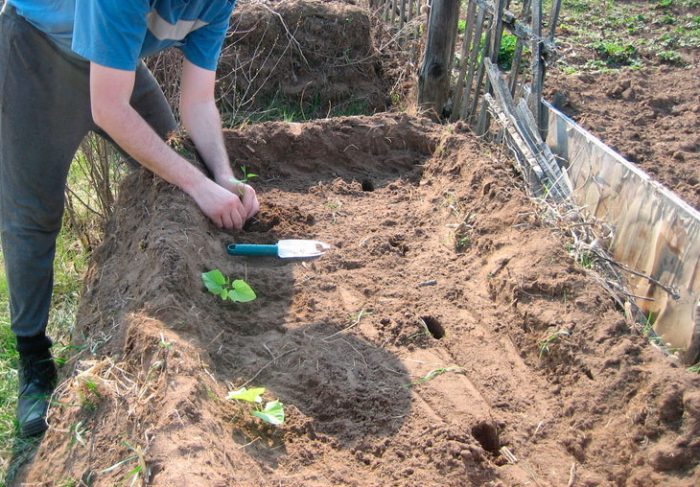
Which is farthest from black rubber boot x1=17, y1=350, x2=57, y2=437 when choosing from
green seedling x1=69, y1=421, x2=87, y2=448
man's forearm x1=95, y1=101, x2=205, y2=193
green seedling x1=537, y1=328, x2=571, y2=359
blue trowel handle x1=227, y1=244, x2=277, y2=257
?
green seedling x1=537, y1=328, x2=571, y2=359

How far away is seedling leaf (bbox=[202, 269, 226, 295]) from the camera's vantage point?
291 centimetres

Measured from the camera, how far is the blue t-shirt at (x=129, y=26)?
2.33m

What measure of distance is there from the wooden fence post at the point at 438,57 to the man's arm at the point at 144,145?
251cm

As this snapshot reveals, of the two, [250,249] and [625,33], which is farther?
[625,33]

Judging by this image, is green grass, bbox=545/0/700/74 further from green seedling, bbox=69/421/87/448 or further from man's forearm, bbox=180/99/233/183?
green seedling, bbox=69/421/87/448

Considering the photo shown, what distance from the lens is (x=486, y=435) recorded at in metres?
2.47

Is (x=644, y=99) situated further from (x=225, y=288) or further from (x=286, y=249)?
(x=225, y=288)

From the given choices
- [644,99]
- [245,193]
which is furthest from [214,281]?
[644,99]

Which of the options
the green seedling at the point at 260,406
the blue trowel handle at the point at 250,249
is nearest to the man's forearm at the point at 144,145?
the blue trowel handle at the point at 250,249

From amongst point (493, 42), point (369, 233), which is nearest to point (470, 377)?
point (369, 233)

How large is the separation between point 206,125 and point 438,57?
96.9 inches

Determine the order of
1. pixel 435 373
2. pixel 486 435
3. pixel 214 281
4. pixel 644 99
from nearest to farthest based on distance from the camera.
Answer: pixel 486 435
pixel 435 373
pixel 214 281
pixel 644 99

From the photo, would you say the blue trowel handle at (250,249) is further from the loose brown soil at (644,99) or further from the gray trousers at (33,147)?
the loose brown soil at (644,99)

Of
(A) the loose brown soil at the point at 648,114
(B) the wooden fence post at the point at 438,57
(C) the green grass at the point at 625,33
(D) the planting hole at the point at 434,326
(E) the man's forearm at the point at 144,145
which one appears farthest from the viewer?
(C) the green grass at the point at 625,33
